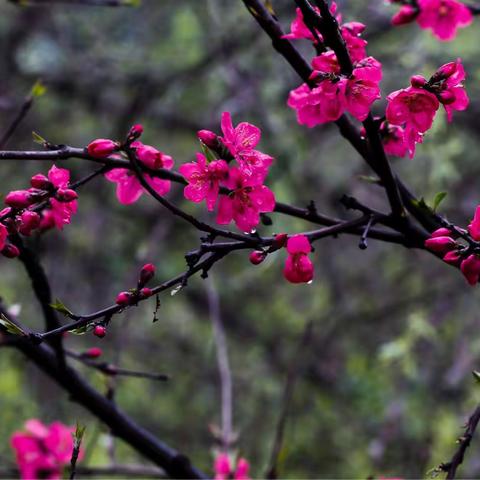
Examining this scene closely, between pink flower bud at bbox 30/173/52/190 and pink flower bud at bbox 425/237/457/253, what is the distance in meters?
0.57

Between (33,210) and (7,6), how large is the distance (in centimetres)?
372

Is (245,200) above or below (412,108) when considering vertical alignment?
below

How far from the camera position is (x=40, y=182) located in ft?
3.43

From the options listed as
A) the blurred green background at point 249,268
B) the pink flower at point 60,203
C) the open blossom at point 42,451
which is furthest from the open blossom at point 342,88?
the blurred green background at point 249,268

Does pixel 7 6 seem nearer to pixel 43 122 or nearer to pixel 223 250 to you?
pixel 43 122

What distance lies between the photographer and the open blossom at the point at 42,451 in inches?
70.7

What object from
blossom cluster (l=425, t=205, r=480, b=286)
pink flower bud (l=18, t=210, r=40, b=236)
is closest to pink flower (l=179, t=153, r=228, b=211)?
pink flower bud (l=18, t=210, r=40, b=236)

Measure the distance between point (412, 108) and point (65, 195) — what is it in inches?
21.6

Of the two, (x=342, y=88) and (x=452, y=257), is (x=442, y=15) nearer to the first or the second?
(x=342, y=88)

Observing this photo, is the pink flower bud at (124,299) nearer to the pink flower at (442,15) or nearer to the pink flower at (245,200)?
the pink flower at (245,200)

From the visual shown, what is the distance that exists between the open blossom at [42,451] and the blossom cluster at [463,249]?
47.6 inches

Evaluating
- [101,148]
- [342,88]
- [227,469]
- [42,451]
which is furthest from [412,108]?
[42,451]

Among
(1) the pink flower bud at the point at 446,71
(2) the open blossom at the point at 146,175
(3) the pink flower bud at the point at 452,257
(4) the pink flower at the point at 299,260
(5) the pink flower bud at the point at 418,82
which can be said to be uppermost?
(1) the pink flower bud at the point at 446,71

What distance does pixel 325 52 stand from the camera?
1.09m
